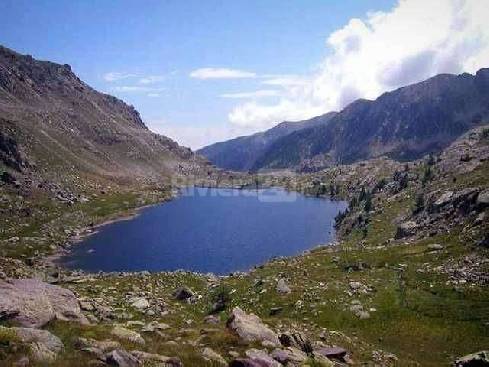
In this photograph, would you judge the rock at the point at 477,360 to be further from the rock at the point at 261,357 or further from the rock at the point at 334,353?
the rock at the point at 261,357

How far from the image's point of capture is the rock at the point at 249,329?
31641 millimetres

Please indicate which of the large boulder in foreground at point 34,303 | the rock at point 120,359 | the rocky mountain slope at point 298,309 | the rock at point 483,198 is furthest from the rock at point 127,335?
the rock at point 483,198

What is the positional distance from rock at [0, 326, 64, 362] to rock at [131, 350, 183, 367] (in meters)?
3.82

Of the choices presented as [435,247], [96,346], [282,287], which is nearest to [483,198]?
[435,247]

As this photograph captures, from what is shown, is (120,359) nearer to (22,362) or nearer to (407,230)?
(22,362)

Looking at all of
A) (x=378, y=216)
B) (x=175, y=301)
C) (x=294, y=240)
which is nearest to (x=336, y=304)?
(x=175, y=301)

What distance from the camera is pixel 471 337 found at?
47.3 m

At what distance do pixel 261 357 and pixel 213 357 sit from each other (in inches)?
105

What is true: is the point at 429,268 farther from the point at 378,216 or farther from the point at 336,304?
the point at 378,216

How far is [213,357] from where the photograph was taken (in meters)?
27.1

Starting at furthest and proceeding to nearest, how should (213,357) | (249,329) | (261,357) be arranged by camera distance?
(249,329) → (261,357) → (213,357)

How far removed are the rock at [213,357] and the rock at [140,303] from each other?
33.6 meters

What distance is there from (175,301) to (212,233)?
10364 centimetres

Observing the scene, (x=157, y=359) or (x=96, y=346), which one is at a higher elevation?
(x=96, y=346)
